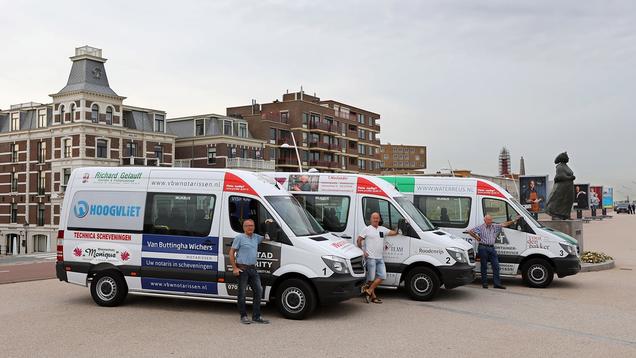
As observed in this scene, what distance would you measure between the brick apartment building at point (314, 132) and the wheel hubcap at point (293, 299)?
191 feet

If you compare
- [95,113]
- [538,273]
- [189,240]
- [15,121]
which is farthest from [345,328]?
[15,121]

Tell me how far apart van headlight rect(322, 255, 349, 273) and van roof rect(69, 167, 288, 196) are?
164 centimetres

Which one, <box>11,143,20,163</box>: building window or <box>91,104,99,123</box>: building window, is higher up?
<box>91,104,99,123</box>: building window

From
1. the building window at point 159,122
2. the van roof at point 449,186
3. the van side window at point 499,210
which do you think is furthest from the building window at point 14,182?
the van side window at point 499,210

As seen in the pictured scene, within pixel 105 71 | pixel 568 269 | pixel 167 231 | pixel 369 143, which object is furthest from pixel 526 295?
pixel 369 143

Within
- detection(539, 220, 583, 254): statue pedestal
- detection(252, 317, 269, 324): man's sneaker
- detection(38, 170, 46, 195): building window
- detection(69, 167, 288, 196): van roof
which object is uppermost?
detection(38, 170, 46, 195): building window

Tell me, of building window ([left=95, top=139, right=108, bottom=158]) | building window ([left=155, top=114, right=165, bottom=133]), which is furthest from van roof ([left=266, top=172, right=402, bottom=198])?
building window ([left=155, top=114, right=165, bottom=133])

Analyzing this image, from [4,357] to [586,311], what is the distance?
9.24 meters

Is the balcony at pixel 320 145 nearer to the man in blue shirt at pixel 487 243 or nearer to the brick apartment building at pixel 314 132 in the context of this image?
the brick apartment building at pixel 314 132

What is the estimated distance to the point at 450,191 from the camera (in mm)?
13547

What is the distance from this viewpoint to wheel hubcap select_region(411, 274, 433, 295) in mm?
11188

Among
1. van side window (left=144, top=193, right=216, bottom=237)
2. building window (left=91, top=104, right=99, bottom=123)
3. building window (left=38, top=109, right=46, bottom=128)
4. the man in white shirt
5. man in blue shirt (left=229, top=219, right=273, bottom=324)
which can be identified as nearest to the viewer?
man in blue shirt (left=229, top=219, right=273, bottom=324)

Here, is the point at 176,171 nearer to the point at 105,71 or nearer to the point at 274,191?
the point at 274,191

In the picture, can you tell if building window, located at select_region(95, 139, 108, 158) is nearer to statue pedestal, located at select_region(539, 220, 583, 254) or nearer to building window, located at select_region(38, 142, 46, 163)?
building window, located at select_region(38, 142, 46, 163)
